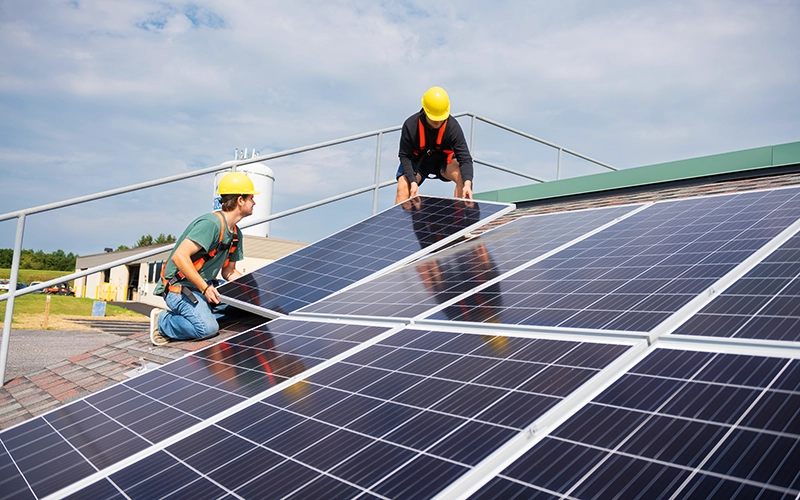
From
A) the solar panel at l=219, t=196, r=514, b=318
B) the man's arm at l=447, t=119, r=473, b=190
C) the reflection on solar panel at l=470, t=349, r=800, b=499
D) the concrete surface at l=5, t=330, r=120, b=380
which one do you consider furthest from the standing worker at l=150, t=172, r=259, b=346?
the concrete surface at l=5, t=330, r=120, b=380

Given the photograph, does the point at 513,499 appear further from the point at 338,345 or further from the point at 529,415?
the point at 338,345

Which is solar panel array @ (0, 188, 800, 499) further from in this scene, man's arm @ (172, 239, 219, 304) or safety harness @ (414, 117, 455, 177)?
safety harness @ (414, 117, 455, 177)

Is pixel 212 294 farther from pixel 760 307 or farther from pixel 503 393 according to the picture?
pixel 760 307

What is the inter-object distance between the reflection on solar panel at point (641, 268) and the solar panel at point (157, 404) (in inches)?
46.2

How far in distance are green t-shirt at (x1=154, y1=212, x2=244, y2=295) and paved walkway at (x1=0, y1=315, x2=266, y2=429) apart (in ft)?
2.26

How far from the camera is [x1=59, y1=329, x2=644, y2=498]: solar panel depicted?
292cm

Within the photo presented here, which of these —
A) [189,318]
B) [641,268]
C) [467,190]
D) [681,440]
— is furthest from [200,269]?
[681,440]

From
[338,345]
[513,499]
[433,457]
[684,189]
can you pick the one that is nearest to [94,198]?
[338,345]

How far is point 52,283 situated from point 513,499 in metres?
6.27

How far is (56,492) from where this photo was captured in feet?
11.4

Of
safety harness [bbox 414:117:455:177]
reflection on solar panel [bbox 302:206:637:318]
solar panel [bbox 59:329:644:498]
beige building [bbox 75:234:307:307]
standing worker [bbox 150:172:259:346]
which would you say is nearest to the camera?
solar panel [bbox 59:329:644:498]

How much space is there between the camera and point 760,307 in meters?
3.65

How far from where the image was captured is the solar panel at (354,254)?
22.9ft

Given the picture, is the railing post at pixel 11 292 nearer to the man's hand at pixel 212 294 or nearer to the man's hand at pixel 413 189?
the man's hand at pixel 212 294
